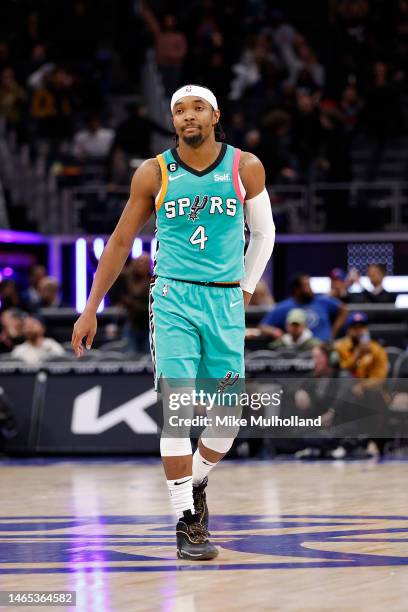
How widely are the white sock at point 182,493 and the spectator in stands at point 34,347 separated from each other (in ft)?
29.6

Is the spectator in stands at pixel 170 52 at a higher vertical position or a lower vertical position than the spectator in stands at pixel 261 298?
higher

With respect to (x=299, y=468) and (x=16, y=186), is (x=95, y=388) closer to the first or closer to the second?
(x=299, y=468)

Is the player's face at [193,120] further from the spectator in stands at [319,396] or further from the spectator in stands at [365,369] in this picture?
the spectator in stands at [365,369]

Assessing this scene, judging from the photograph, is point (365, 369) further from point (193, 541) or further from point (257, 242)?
point (193, 541)

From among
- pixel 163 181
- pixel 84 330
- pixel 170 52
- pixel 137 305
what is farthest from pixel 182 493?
pixel 170 52

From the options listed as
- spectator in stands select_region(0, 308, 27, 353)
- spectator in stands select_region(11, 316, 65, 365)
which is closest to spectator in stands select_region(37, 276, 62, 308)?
spectator in stands select_region(0, 308, 27, 353)

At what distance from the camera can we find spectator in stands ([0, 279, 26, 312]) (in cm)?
1886

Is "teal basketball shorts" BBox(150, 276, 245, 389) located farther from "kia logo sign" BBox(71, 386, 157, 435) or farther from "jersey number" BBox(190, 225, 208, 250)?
"kia logo sign" BBox(71, 386, 157, 435)

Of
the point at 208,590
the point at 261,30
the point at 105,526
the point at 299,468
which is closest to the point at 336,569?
the point at 208,590

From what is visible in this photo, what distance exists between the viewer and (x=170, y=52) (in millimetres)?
24641

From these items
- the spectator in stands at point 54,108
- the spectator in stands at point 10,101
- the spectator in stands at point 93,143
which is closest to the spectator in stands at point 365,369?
the spectator in stands at point 93,143

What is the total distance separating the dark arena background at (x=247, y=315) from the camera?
686 centimetres

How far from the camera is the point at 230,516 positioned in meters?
9.04

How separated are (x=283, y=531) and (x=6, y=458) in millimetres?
7627
